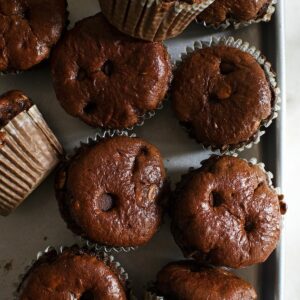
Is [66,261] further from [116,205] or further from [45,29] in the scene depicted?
[45,29]

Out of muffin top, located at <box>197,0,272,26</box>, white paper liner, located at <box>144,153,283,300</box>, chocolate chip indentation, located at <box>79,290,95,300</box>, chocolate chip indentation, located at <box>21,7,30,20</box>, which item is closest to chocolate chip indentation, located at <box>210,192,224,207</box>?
white paper liner, located at <box>144,153,283,300</box>

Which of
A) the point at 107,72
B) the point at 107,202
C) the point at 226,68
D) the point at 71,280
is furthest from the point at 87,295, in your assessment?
the point at 226,68

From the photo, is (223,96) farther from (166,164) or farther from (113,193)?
(113,193)

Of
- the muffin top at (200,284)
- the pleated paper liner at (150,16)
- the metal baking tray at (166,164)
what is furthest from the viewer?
the metal baking tray at (166,164)

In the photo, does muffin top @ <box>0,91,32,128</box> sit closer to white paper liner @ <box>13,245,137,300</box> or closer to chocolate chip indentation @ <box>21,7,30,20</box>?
chocolate chip indentation @ <box>21,7,30,20</box>

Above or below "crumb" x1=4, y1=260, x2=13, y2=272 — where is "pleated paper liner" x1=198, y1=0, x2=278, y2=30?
above

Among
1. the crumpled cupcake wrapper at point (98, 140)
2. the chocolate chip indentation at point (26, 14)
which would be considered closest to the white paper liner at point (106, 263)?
the crumpled cupcake wrapper at point (98, 140)

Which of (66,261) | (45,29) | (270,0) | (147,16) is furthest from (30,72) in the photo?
(270,0)

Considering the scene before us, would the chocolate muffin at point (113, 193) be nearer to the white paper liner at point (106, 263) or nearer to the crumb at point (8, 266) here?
the white paper liner at point (106, 263)
